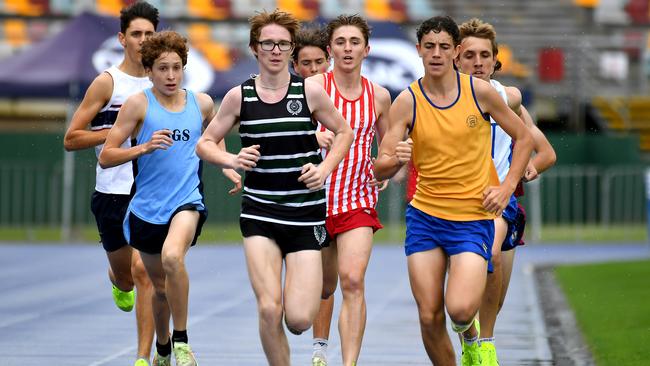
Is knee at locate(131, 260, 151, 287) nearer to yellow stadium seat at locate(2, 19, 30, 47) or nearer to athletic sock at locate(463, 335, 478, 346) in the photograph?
athletic sock at locate(463, 335, 478, 346)

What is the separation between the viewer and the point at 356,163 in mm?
9797

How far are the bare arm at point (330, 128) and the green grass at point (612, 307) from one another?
3179 millimetres

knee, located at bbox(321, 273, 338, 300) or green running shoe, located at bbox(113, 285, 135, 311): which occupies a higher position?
knee, located at bbox(321, 273, 338, 300)

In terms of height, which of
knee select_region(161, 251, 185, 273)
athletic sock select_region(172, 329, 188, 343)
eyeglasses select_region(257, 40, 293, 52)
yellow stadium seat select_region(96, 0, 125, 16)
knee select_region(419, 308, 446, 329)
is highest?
yellow stadium seat select_region(96, 0, 125, 16)

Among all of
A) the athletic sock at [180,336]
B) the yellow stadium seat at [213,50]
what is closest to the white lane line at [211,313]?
the athletic sock at [180,336]

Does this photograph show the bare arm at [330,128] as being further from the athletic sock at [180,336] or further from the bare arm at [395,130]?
the athletic sock at [180,336]

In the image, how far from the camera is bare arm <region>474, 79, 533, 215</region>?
869cm

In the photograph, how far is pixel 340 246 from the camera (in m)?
9.67

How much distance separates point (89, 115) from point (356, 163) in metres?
1.94

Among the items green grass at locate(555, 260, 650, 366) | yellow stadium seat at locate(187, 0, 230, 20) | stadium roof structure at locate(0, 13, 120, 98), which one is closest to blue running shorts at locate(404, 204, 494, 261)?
green grass at locate(555, 260, 650, 366)

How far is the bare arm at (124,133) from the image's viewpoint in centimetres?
922

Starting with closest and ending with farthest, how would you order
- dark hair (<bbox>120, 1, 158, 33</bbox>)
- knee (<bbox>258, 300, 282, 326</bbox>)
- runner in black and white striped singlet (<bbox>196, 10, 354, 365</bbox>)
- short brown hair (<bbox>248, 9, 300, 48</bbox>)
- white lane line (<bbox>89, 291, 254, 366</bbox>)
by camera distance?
knee (<bbox>258, 300, 282, 326</bbox>) < runner in black and white striped singlet (<bbox>196, 10, 354, 365</bbox>) < short brown hair (<bbox>248, 9, 300, 48</bbox>) < dark hair (<bbox>120, 1, 158, 33</bbox>) < white lane line (<bbox>89, 291, 254, 366</bbox>)

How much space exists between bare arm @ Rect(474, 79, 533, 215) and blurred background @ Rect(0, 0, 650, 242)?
50.1 ft

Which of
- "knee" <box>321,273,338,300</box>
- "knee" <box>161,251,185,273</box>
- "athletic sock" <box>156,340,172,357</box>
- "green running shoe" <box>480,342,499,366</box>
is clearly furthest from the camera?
"knee" <box>321,273,338,300</box>
